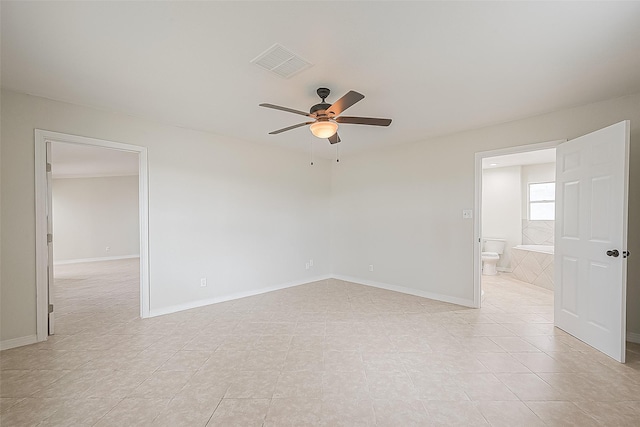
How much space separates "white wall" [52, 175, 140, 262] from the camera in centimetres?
852

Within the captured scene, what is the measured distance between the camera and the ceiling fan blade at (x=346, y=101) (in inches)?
83.2

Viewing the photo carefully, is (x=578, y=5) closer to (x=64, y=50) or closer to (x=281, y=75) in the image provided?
(x=281, y=75)

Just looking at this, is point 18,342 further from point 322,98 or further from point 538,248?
point 538,248

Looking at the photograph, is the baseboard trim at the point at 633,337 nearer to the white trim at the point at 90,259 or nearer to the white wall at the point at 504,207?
the white wall at the point at 504,207

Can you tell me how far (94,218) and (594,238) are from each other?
11590 mm

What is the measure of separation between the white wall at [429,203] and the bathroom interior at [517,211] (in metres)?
2.22

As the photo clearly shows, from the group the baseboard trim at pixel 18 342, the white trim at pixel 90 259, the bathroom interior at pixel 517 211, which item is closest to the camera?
the baseboard trim at pixel 18 342

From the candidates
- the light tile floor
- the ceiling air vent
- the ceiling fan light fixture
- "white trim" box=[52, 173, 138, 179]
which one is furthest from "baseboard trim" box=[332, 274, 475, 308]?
"white trim" box=[52, 173, 138, 179]

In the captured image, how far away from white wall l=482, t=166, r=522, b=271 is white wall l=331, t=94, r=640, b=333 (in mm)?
3360

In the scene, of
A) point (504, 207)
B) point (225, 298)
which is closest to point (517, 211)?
point (504, 207)

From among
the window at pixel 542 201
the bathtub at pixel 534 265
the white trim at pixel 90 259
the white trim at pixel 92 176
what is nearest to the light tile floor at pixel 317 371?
the bathtub at pixel 534 265

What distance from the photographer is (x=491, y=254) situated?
6.21 m

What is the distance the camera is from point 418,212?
4586mm

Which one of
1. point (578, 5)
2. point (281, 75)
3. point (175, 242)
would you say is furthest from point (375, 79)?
point (175, 242)
